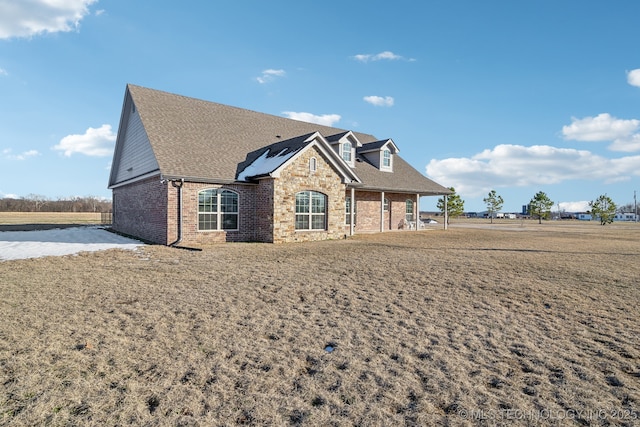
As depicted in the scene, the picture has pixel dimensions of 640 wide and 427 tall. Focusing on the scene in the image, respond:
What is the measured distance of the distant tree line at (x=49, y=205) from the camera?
7250cm

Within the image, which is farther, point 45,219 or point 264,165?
point 45,219

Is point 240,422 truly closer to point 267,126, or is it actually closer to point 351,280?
point 351,280

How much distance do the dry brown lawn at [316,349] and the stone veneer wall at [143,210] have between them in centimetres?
667

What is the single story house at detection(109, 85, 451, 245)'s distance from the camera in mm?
16078

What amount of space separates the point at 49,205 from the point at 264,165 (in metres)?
80.4

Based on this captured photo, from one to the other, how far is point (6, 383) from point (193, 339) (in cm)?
194

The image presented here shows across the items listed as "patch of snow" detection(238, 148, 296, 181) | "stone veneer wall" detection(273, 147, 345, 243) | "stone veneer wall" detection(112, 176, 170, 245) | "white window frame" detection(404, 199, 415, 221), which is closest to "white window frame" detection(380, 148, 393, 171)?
"white window frame" detection(404, 199, 415, 221)

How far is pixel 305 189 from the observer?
17.5 meters

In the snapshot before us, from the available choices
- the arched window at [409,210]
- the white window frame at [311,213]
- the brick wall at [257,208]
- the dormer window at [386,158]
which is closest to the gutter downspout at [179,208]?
the brick wall at [257,208]

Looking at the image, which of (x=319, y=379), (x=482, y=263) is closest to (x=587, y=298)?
(x=482, y=263)

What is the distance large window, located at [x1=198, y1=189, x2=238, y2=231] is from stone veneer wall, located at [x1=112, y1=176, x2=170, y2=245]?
1531 mm

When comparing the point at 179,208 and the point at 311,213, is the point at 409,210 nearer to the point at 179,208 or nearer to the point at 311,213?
the point at 311,213

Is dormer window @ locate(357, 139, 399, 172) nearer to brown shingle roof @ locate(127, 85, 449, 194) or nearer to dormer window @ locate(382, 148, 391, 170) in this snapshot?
dormer window @ locate(382, 148, 391, 170)

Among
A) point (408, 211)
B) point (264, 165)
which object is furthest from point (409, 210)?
point (264, 165)
